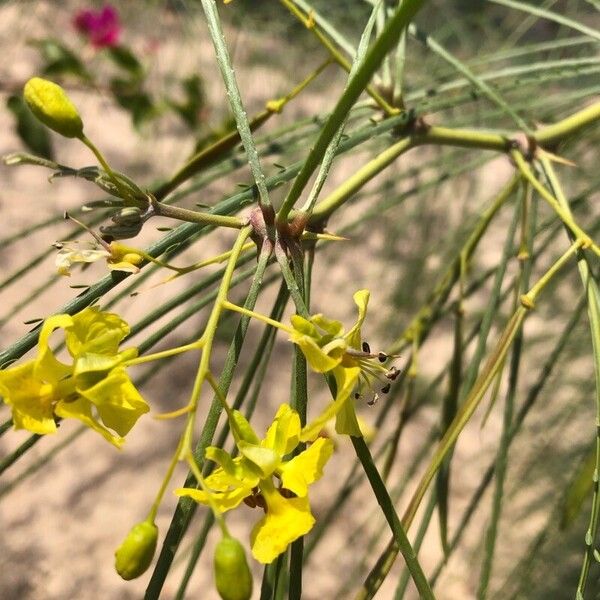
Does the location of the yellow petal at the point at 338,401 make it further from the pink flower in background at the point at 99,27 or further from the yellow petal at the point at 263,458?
the pink flower in background at the point at 99,27

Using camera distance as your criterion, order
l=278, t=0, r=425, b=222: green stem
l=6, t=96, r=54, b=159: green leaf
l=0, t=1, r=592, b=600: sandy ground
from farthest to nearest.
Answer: l=0, t=1, r=592, b=600: sandy ground → l=6, t=96, r=54, b=159: green leaf → l=278, t=0, r=425, b=222: green stem

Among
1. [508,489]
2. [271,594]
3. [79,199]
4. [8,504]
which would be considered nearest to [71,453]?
[8,504]

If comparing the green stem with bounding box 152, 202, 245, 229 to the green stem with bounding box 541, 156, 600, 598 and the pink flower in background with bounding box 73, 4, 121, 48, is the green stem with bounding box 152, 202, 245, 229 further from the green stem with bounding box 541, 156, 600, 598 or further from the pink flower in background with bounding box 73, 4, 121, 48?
the pink flower in background with bounding box 73, 4, 121, 48

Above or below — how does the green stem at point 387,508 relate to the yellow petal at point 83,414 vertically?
above

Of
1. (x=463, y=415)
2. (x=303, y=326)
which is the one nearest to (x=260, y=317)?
(x=303, y=326)

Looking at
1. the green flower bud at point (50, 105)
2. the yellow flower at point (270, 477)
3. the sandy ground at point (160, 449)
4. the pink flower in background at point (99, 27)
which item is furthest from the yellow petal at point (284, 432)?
the pink flower in background at point (99, 27)

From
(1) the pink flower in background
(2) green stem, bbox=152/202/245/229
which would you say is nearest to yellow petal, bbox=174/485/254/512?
(2) green stem, bbox=152/202/245/229

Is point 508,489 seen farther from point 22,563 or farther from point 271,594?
point 271,594

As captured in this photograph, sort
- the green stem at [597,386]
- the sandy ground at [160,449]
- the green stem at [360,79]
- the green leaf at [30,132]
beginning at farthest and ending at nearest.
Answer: the sandy ground at [160,449]
the green leaf at [30,132]
the green stem at [597,386]
the green stem at [360,79]
